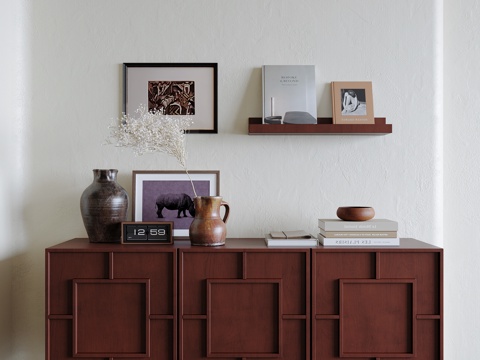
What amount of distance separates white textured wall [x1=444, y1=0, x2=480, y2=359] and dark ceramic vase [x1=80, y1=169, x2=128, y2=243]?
5.56 feet

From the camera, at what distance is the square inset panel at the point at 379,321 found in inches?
79.7

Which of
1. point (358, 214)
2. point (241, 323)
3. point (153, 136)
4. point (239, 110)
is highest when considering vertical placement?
point (239, 110)

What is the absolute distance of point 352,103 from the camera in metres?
2.40

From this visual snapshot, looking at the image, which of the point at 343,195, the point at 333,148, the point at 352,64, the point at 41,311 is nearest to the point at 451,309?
the point at 343,195

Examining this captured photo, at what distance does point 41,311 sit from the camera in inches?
97.0

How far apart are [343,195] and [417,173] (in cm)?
40

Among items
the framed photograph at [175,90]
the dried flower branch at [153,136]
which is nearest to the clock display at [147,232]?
the dried flower branch at [153,136]

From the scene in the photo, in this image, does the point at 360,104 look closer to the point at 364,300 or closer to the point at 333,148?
the point at 333,148

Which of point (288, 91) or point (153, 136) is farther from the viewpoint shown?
point (288, 91)

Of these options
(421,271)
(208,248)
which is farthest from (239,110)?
(421,271)

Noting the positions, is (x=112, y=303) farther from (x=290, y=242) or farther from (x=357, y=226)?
(x=357, y=226)

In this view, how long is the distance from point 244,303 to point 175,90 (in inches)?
44.7

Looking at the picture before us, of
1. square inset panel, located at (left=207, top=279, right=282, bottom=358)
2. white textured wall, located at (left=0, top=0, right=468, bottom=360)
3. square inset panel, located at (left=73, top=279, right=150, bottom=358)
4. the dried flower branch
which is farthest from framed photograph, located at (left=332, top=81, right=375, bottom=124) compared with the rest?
square inset panel, located at (left=73, top=279, right=150, bottom=358)

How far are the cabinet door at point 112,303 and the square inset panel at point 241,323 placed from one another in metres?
0.18
